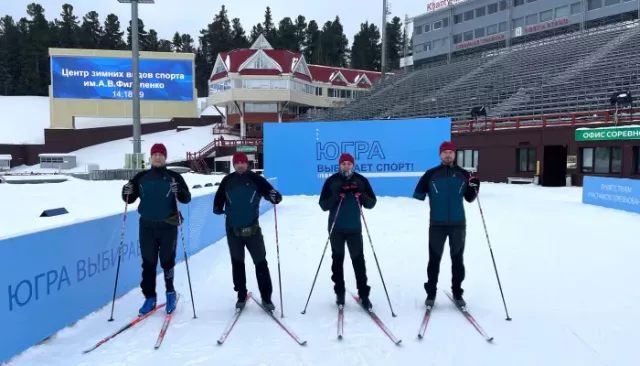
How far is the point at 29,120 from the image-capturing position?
48500 mm

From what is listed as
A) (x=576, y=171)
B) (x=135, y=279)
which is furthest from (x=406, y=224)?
(x=576, y=171)

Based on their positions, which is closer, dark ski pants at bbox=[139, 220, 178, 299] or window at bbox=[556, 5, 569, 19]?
dark ski pants at bbox=[139, 220, 178, 299]

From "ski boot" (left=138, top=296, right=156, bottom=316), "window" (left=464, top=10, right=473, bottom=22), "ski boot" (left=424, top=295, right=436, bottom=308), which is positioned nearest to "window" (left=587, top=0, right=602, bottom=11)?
"window" (left=464, top=10, right=473, bottom=22)

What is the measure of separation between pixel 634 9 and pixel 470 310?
43115 mm

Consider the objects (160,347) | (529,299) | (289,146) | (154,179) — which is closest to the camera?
(160,347)

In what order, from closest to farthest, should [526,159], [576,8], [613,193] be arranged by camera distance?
[613,193], [526,159], [576,8]

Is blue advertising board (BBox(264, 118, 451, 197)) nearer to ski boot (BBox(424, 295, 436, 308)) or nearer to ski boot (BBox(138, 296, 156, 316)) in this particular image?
ski boot (BBox(424, 295, 436, 308))

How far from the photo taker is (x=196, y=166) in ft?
116

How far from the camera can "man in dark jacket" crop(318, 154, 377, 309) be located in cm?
474

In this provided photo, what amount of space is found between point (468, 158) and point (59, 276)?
23.6 m

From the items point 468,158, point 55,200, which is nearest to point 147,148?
point 55,200

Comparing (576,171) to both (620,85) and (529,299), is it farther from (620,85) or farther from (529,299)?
(529,299)

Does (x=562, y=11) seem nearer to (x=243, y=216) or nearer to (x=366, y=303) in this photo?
(x=366, y=303)

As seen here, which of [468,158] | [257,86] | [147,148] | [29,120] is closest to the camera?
[468,158]
